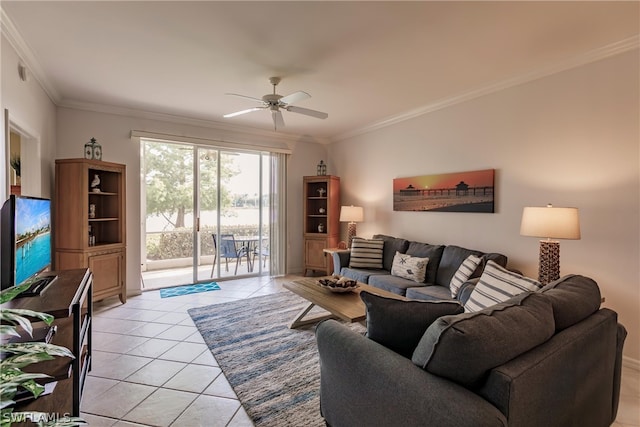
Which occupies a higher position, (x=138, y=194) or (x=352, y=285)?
(x=138, y=194)

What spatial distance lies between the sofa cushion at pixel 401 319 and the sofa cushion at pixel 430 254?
231 centimetres

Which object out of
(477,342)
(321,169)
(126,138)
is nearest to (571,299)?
(477,342)

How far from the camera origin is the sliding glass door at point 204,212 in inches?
204

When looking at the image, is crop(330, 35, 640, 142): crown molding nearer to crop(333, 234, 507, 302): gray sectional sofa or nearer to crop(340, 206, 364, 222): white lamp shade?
crop(340, 206, 364, 222): white lamp shade

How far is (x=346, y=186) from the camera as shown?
5.87 meters

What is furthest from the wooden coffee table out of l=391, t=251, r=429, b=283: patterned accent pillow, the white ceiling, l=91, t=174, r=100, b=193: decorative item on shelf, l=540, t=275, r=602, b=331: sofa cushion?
l=91, t=174, r=100, b=193: decorative item on shelf

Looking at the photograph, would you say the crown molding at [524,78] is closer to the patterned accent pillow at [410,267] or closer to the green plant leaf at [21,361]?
the patterned accent pillow at [410,267]

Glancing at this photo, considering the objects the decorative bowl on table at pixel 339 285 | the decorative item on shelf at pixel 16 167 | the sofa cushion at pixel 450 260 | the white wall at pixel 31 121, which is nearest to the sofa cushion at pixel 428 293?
the sofa cushion at pixel 450 260

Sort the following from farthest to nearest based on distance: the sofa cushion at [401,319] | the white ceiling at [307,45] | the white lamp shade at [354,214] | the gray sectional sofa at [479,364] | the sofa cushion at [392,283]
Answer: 1. the white lamp shade at [354,214]
2. the sofa cushion at [392,283]
3. the white ceiling at [307,45]
4. the sofa cushion at [401,319]
5. the gray sectional sofa at [479,364]

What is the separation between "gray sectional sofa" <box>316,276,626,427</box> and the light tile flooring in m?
0.73

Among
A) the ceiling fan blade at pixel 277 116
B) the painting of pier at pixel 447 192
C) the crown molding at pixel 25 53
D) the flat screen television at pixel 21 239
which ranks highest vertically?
the crown molding at pixel 25 53

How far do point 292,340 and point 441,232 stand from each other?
238 cm

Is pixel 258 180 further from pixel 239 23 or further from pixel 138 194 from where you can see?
pixel 239 23

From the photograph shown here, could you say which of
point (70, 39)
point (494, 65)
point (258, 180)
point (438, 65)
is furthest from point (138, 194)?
point (494, 65)
